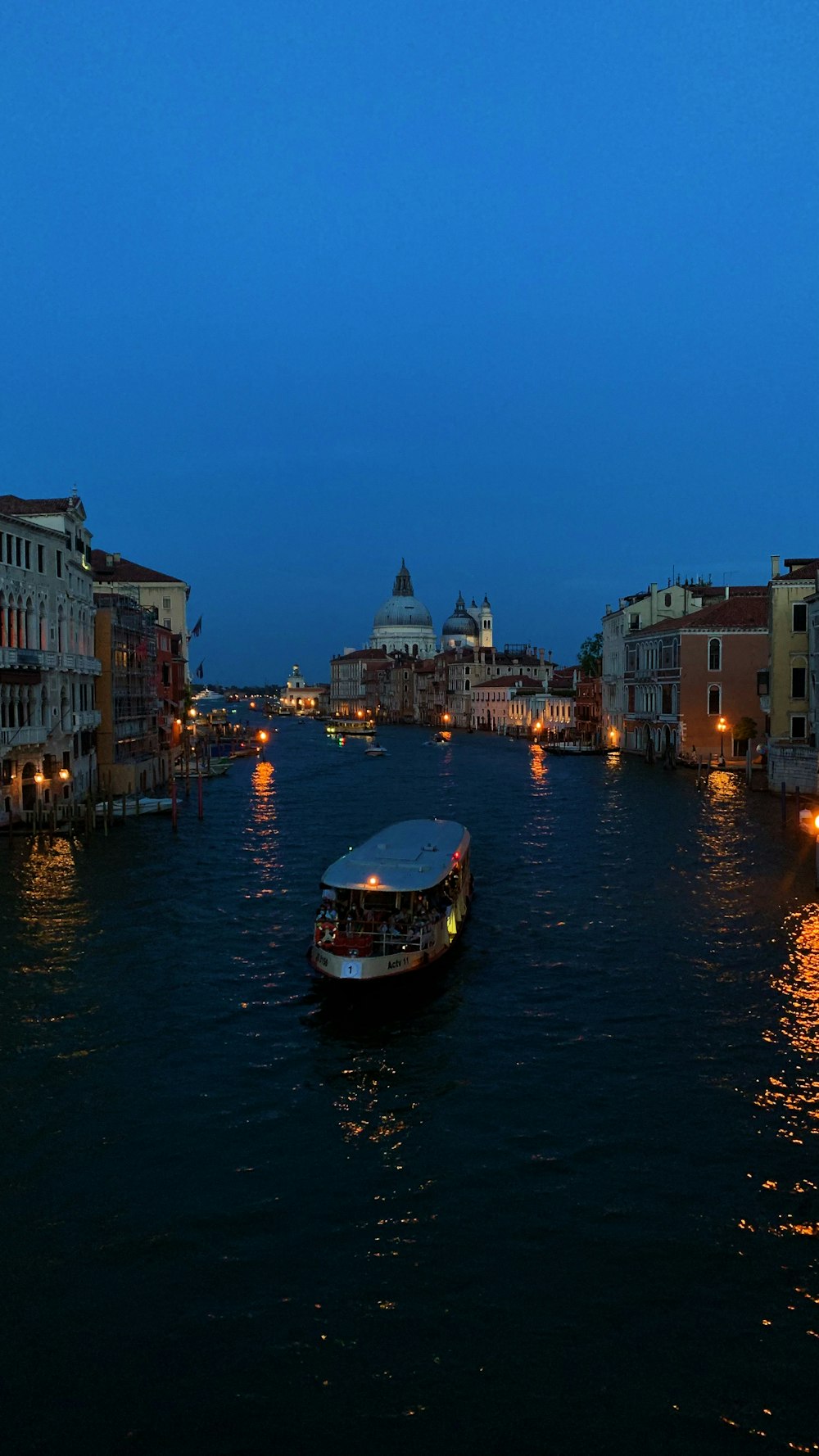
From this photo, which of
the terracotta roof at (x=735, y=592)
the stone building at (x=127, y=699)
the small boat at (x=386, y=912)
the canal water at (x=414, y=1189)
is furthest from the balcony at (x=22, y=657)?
the terracotta roof at (x=735, y=592)

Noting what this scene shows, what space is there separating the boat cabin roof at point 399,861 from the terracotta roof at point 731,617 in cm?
4311

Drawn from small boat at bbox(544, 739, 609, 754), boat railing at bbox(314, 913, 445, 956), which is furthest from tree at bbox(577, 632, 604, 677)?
boat railing at bbox(314, 913, 445, 956)

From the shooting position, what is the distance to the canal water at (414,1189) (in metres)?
9.09

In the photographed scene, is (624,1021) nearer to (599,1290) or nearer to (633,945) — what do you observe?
(633,945)

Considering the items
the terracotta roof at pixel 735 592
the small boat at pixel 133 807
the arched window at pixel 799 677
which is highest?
the terracotta roof at pixel 735 592

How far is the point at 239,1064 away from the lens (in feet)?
54.0

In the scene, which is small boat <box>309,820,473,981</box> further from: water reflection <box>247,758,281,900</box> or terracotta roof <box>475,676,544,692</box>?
Result: terracotta roof <box>475,676,544,692</box>

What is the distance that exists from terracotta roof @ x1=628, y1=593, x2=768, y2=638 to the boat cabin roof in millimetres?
43111

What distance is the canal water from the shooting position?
29.8 feet

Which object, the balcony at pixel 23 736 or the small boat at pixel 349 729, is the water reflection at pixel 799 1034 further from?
the small boat at pixel 349 729

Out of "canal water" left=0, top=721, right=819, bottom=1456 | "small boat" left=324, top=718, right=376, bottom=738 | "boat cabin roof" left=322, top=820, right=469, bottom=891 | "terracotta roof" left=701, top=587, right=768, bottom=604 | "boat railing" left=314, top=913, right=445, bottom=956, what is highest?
"terracotta roof" left=701, top=587, right=768, bottom=604

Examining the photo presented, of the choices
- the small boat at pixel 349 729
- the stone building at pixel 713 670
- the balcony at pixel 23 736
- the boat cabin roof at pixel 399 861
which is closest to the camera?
the boat cabin roof at pixel 399 861

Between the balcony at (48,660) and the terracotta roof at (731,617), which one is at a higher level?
the terracotta roof at (731,617)

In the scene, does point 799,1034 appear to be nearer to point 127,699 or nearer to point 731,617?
point 127,699
